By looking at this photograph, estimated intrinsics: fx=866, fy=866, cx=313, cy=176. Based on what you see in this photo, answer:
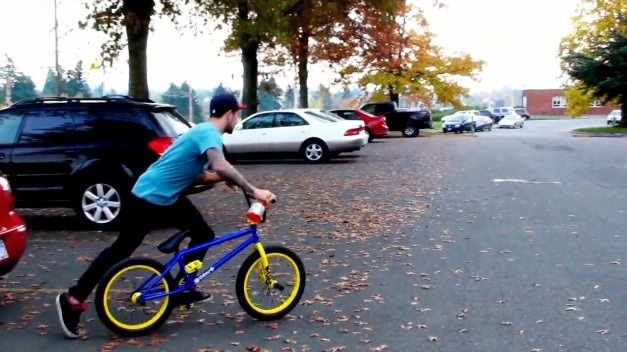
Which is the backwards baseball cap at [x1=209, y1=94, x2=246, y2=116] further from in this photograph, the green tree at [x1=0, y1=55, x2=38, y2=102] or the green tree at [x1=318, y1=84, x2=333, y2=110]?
the green tree at [x1=318, y1=84, x2=333, y2=110]

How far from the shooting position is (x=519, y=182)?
17.9 m

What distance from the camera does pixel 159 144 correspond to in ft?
36.6

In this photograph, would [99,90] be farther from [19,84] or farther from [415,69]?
[415,69]

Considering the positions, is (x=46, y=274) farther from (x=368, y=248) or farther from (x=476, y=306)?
(x=476, y=306)

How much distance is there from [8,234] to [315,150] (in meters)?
17.7

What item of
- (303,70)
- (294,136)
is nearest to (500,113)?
(303,70)

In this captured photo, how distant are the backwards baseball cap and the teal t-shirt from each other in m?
0.18

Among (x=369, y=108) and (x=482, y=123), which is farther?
(x=482, y=123)

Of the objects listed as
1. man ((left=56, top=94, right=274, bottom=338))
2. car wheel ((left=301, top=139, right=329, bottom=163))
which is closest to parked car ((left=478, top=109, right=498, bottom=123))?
car wheel ((left=301, top=139, right=329, bottom=163))

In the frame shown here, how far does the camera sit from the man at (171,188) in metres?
6.01

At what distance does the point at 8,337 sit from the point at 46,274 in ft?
8.05

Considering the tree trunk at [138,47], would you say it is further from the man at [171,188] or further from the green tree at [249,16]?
the man at [171,188]

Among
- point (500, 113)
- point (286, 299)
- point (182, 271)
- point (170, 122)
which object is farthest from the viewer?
point (500, 113)

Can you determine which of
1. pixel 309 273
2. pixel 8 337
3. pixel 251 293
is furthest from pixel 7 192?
pixel 309 273
